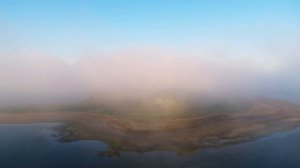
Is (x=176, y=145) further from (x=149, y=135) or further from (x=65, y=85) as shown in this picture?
(x=65, y=85)

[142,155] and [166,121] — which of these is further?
[166,121]

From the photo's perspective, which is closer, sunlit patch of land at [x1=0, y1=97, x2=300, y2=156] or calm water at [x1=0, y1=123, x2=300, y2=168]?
calm water at [x1=0, y1=123, x2=300, y2=168]

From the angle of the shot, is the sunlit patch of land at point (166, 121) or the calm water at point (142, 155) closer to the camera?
the calm water at point (142, 155)

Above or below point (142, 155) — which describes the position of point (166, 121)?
above

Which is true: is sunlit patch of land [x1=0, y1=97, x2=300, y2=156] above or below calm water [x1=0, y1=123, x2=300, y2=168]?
above

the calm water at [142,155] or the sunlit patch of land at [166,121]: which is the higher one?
the sunlit patch of land at [166,121]
